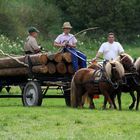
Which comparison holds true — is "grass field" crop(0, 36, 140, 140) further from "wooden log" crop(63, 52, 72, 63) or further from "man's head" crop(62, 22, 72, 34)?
"man's head" crop(62, 22, 72, 34)

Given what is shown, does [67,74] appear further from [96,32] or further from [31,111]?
[96,32]

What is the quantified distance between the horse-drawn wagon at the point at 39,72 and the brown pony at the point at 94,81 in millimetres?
503

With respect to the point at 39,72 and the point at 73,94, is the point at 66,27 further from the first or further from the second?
the point at 73,94

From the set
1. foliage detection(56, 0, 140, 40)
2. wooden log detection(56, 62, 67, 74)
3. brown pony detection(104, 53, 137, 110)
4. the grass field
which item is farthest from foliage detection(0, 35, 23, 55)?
the grass field

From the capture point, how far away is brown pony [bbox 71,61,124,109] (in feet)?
57.2

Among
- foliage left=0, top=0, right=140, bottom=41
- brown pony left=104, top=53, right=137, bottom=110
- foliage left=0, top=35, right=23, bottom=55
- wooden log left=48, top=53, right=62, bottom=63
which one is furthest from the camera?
foliage left=0, top=0, right=140, bottom=41

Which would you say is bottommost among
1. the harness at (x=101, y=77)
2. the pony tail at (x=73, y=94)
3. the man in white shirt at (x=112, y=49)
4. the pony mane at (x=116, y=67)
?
the pony tail at (x=73, y=94)

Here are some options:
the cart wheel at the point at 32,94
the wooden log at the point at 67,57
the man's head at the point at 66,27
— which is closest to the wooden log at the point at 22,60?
the wooden log at the point at 67,57

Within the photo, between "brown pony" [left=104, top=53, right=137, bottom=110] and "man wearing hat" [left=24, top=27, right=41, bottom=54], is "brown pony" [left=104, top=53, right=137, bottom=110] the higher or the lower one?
the lower one

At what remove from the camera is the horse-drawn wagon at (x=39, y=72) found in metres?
18.2

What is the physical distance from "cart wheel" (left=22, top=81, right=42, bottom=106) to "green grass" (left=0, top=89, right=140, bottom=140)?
2.45 m

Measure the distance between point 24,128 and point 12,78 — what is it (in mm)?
7831

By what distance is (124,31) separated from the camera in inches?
2183

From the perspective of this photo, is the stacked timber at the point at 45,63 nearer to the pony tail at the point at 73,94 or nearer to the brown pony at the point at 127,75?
the pony tail at the point at 73,94
